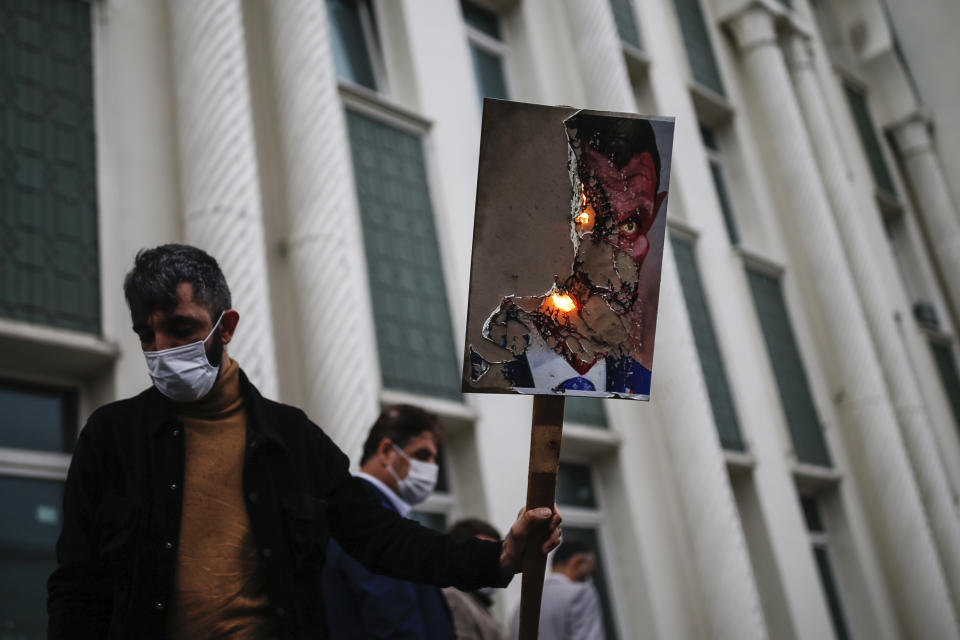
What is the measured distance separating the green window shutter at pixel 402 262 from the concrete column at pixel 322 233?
0.18 metres

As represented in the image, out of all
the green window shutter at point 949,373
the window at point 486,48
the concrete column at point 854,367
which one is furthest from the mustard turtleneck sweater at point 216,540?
the green window shutter at point 949,373

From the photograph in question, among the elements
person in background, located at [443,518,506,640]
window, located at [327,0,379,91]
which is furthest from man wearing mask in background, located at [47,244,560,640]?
window, located at [327,0,379,91]

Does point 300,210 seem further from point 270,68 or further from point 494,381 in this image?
point 494,381

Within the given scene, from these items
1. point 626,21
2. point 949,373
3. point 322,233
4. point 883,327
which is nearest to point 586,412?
point 322,233

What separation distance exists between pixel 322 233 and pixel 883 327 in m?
A: 8.84

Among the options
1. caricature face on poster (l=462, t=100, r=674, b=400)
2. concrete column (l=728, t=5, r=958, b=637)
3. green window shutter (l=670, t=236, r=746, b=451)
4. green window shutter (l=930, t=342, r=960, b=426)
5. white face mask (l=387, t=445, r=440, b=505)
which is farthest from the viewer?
green window shutter (l=930, t=342, r=960, b=426)

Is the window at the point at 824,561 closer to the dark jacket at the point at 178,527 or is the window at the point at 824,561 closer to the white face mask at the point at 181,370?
the dark jacket at the point at 178,527

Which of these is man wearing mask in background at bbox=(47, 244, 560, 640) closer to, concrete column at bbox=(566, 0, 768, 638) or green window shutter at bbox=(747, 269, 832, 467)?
concrete column at bbox=(566, 0, 768, 638)

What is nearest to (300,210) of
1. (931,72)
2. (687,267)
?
(687,267)

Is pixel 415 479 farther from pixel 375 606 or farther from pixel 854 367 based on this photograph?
pixel 854 367

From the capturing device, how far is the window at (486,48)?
32.9ft

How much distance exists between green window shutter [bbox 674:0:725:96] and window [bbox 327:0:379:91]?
5193 millimetres

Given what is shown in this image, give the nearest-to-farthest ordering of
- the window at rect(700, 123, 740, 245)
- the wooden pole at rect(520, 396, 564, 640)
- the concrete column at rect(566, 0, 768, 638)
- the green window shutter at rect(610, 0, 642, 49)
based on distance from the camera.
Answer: the wooden pole at rect(520, 396, 564, 640) < the concrete column at rect(566, 0, 768, 638) < the green window shutter at rect(610, 0, 642, 49) < the window at rect(700, 123, 740, 245)

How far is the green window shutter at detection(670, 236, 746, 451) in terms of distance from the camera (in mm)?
10297
